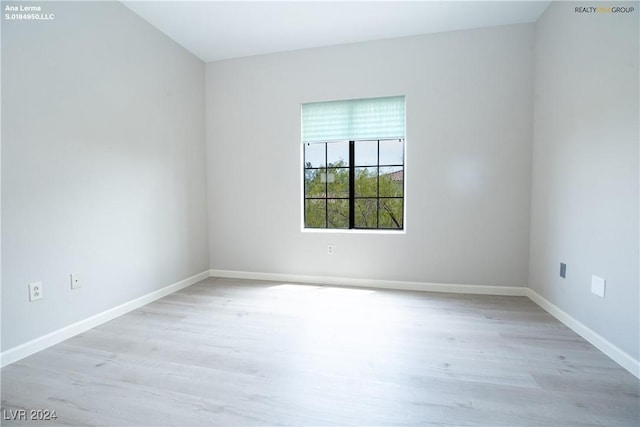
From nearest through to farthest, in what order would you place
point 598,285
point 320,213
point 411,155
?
1. point 598,285
2. point 411,155
3. point 320,213

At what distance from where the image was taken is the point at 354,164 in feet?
11.8

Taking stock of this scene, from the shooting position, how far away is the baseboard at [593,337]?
1.77 meters

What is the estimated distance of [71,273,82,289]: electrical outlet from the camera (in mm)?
2314

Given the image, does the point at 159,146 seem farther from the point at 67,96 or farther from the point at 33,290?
the point at 33,290

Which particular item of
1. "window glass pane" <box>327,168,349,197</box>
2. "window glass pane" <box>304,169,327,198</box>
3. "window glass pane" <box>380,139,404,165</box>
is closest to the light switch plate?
"window glass pane" <box>380,139,404,165</box>

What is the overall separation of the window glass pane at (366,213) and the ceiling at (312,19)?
182 centimetres

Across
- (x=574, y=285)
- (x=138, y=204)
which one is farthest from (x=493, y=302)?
(x=138, y=204)

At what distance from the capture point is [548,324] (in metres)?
2.42

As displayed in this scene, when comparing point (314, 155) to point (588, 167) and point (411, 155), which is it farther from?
point (588, 167)

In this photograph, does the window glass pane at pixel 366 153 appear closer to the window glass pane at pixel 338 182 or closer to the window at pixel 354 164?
the window at pixel 354 164

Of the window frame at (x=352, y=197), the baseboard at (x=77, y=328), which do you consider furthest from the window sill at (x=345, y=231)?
the baseboard at (x=77, y=328)

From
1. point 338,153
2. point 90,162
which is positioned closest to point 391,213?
point 338,153

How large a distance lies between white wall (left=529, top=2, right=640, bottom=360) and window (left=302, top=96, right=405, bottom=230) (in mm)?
1335

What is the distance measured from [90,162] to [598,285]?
394cm
